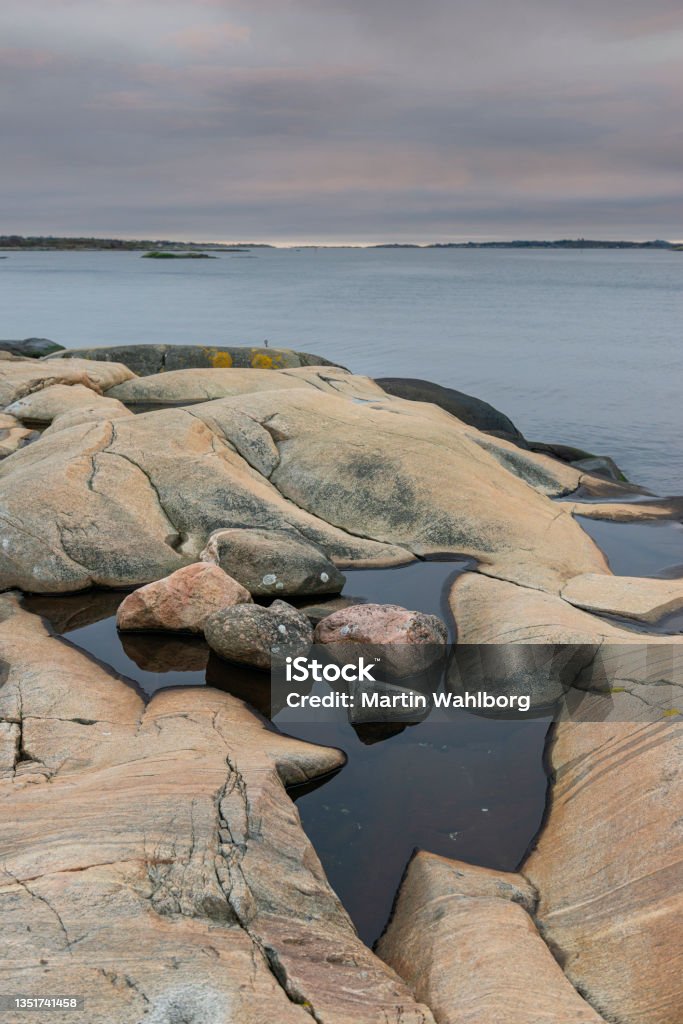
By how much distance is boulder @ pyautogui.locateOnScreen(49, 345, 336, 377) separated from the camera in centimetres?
2238

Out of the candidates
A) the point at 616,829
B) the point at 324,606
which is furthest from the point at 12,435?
the point at 616,829

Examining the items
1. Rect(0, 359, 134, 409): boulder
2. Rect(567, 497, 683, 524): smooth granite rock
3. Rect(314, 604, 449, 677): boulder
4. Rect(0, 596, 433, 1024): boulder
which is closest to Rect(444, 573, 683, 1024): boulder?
Rect(314, 604, 449, 677): boulder

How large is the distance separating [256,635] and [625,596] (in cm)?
409

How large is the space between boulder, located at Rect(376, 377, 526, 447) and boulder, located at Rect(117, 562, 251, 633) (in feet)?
38.3

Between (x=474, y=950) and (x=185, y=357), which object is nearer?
(x=474, y=950)

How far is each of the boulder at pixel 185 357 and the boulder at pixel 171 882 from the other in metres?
16.8

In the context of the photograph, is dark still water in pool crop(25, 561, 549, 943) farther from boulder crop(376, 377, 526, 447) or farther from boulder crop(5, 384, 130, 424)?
boulder crop(376, 377, 526, 447)

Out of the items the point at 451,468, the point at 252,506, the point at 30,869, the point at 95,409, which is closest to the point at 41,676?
the point at 30,869

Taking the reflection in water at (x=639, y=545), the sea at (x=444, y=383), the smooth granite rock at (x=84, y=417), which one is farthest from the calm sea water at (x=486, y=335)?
the smooth granite rock at (x=84, y=417)

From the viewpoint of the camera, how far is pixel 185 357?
22.6 metres

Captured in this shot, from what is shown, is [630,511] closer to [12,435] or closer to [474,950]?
[474,950]

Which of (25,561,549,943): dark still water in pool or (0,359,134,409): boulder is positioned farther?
(0,359,134,409): boulder

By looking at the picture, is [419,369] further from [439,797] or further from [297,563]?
[439,797]

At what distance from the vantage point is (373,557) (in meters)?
10.5
